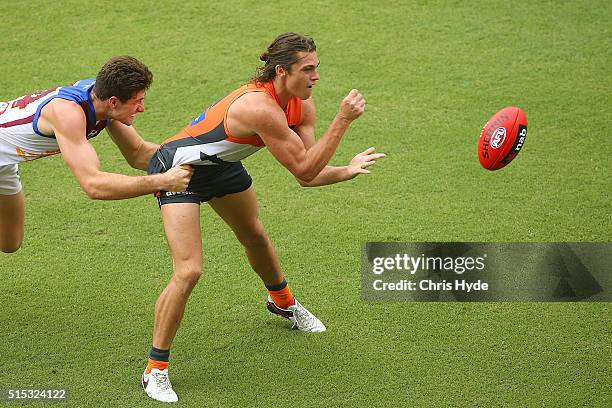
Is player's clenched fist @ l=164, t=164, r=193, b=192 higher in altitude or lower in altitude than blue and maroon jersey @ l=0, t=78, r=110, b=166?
lower

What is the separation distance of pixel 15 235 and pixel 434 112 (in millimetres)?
4278

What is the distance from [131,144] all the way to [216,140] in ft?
2.43

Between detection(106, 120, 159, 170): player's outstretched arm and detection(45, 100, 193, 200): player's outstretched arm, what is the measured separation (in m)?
0.59

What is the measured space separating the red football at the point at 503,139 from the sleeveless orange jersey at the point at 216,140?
1583 mm

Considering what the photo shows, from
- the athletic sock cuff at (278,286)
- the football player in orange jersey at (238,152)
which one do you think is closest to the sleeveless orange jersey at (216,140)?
the football player in orange jersey at (238,152)

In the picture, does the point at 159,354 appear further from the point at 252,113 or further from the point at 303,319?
the point at 252,113

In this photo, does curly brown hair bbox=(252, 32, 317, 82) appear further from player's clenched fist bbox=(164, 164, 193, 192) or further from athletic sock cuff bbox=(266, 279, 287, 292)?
athletic sock cuff bbox=(266, 279, 287, 292)

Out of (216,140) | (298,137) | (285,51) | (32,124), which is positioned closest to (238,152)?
(216,140)

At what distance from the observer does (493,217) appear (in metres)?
7.82

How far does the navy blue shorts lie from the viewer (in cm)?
589

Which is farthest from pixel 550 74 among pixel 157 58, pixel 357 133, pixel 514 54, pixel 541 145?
pixel 157 58

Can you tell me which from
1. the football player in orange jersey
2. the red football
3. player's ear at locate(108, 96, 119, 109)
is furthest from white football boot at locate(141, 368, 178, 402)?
the red football

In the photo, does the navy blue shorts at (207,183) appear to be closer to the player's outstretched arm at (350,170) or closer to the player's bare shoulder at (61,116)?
the player's outstretched arm at (350,170)

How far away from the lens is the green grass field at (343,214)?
611 cm
